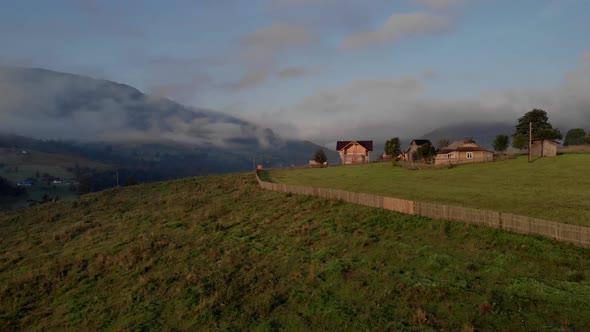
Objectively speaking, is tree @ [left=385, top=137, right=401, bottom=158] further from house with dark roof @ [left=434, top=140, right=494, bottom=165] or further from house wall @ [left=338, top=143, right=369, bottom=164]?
house wall @ [left=338, top=143, right=369, bottom=164]

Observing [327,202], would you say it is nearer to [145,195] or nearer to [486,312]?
[486,312]

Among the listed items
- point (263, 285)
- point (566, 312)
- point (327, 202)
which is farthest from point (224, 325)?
point (327, 202)

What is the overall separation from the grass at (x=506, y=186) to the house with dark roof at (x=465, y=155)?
4.81 m

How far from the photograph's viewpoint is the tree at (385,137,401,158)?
331ft

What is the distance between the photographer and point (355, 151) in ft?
413

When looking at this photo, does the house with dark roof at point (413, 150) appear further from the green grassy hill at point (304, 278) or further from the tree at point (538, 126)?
the green grassy hill at point (304, 278)

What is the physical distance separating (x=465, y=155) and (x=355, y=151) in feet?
161

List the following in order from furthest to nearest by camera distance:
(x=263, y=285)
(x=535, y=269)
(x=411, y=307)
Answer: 1. (x=263, y=285)
2. (x=535, y=269)
3. (x=411, y=307)

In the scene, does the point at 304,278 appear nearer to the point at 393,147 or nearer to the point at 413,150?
the point at 393,147

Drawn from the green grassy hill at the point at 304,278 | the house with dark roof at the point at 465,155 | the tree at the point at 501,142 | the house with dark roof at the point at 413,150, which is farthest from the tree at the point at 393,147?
the green grassy hill at the point at 304,278

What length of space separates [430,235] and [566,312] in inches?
454

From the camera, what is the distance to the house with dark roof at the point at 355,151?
125m

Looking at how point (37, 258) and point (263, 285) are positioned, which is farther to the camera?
point (37, 258)

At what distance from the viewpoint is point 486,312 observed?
15.9 meters
